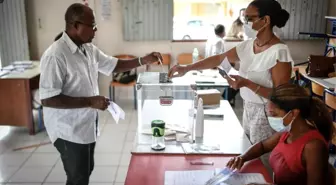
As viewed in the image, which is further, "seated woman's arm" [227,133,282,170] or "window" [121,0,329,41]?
"window" [121,0,329,41]

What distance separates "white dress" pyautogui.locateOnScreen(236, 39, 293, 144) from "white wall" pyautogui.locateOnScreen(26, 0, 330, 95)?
350 cm

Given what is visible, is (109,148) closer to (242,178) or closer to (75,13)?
(75,13)

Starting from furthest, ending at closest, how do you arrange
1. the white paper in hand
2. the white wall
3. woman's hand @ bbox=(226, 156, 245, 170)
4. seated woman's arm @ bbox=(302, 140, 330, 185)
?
the white wall
the white paper in hand
woman's hand @ bbox=(226, 156, 245, 170)
seated woman's arm @ bbox=(302, 140, 330, 185)

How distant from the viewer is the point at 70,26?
1919 millimetres

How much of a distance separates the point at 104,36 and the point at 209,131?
3626 mm

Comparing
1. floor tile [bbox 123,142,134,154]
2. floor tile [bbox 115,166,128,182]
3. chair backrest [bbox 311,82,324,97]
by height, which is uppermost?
chair backrest [bbox 311,82,324,97]

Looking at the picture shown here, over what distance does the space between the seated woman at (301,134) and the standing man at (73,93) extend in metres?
0.91

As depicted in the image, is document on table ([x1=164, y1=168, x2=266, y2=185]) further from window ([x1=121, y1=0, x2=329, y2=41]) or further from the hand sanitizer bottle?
window ([x1=121, y1=0, x2=329, y2=41])

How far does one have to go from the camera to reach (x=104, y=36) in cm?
542

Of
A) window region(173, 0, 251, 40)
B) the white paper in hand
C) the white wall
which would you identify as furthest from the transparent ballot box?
window region(173, 0, 251, 40)

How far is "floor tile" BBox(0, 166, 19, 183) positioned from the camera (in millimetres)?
3131

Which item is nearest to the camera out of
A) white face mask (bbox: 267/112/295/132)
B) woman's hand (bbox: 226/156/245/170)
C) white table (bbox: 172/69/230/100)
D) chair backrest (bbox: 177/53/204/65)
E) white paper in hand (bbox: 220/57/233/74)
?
white face mask (bbox: 267/112/295/132)

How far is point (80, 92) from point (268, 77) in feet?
3.46

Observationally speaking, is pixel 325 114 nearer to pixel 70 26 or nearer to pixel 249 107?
pixel 249 107
